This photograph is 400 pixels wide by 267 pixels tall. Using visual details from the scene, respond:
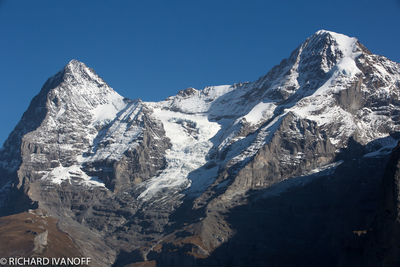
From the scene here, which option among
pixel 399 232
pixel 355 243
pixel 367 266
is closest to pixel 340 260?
pixel 355 243

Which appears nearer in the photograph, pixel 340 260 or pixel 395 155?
pixel 395 155

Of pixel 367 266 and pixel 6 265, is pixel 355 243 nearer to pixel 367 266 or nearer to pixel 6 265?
pixel 367 266

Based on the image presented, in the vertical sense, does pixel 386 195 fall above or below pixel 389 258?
above

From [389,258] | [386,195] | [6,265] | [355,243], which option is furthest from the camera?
[6,265]

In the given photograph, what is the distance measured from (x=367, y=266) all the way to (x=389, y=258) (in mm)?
9678

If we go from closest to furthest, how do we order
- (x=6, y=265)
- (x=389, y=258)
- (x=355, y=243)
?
1. (x=389, y=258)
2. (x=355, y=243)
3. (x=6, y=265)

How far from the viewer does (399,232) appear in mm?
136375

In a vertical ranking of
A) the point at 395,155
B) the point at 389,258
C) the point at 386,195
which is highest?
the point at 395,155

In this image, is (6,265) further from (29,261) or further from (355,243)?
(355,243)

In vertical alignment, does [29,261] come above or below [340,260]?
above

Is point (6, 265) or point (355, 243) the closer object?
point (355, 243)

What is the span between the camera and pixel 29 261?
19988 centimetres

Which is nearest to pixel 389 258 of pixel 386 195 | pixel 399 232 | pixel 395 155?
pixel 399 232

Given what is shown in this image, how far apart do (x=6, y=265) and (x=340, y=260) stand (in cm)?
10190
